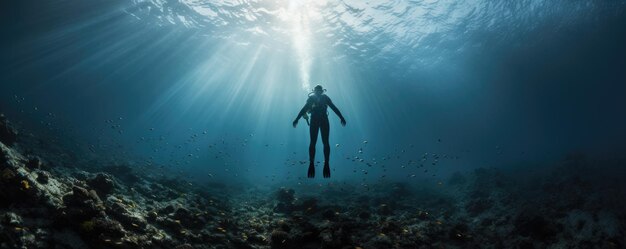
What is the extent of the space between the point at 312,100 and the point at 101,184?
354 inches

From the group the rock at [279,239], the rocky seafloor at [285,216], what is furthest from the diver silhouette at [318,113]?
the rocky seafloor at [285,216]

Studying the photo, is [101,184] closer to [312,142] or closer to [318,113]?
[312,142]

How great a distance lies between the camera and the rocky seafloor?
7.64 m

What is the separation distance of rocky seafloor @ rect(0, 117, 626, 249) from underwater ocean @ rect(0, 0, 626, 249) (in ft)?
0.21

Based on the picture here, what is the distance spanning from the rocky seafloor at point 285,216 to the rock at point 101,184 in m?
0.04

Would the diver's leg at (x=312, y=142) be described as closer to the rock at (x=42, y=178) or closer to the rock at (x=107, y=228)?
the rock at (x=107, y=228)

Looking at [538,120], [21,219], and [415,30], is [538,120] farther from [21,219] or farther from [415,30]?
[21,219]

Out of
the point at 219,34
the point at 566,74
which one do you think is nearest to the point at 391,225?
the point at 219,34

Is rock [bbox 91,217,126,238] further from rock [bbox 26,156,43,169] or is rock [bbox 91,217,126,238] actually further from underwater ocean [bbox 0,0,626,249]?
rock [bbox 26,156,43,169]

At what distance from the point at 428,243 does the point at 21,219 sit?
11.0 meters

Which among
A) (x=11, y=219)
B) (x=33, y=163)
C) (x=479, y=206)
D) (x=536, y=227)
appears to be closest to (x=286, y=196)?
(x=479, y=206)

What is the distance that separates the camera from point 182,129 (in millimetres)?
166750

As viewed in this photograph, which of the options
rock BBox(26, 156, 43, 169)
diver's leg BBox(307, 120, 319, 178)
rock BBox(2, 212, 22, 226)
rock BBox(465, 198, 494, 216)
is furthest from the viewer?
rock BBox(465, 198, 494, 216)

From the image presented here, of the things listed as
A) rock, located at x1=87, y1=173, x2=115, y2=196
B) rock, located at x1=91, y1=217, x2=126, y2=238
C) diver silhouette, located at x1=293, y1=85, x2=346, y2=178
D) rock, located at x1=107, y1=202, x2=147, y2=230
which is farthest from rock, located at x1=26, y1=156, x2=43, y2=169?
diver silhouette, located at x1=293, y1=85, x2=346, y2=178
